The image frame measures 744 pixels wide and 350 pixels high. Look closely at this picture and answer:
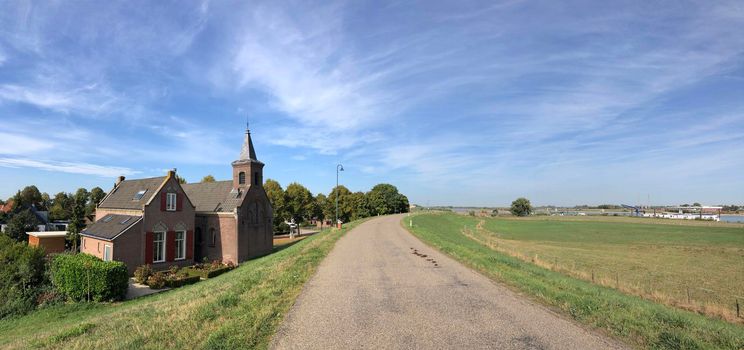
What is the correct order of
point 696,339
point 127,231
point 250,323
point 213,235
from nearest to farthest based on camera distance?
point 696,339, point 250,323, point 127,231, point 213,235

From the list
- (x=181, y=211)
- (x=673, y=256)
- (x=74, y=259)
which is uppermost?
(x=181, y=211)

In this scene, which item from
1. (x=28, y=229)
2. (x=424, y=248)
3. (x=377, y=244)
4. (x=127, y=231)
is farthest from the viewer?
(x=28, y=229)

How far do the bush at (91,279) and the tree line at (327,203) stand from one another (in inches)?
1197

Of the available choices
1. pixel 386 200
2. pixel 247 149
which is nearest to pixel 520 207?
pixel 386 200

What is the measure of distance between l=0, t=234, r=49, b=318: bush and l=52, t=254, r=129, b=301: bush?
173 centimetres

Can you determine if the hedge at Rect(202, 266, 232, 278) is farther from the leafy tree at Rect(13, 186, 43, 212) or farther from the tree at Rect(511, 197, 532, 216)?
the tree at Rect(511, 197, 532, 216)

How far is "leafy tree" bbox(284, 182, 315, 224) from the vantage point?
6228 centimetres

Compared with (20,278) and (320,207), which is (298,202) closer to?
(320,207)

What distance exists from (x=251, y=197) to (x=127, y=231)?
38.7ft

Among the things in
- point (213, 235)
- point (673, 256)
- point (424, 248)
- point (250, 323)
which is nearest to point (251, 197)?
point (213, 235)

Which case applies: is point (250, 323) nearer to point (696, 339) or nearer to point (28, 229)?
point (696, 339)

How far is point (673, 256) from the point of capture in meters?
35.9

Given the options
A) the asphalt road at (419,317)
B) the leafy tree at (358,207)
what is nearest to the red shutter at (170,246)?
the asphalt road at (419,317)

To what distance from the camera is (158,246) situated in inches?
1328
